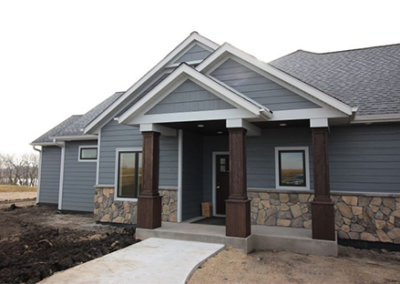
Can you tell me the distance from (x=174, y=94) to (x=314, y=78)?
15.5ft

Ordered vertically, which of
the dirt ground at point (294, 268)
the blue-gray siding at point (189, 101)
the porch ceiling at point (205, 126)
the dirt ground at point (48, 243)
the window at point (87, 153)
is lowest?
the dirt ground at point (294, 268)

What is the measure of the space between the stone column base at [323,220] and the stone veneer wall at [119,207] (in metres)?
3.59

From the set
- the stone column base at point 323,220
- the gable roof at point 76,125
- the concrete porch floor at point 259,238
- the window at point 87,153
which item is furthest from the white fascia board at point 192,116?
the gable roof at point 76,125

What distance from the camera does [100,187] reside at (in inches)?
354

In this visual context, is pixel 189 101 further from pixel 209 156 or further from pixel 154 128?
pixel 209 156

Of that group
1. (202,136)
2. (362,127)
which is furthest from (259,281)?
(202,136)

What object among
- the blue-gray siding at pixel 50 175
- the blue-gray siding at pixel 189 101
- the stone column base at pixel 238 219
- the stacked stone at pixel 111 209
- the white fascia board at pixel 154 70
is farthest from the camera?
the blue-gray siding at pixel 50 175

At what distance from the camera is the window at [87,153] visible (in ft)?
35.7

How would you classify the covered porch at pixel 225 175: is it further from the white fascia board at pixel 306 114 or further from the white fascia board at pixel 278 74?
the white fascia board at pixel 278 74

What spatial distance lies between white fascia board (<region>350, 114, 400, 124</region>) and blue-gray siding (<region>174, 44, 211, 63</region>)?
4.36 m

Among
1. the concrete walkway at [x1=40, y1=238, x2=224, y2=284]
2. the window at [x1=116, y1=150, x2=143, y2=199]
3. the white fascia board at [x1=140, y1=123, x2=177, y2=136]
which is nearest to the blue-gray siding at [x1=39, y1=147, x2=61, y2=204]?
the window at [x1=116, y1=150, x2=143, y2=199]

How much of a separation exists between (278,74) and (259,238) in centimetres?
344

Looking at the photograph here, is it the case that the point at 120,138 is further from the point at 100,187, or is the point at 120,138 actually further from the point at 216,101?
the point at 216,101

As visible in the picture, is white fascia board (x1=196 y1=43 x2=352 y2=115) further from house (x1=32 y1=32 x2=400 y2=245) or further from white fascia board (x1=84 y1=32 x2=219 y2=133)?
white fascia board (x1=84 y1=32 x2=219 y2=133)
